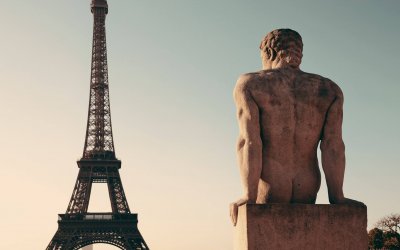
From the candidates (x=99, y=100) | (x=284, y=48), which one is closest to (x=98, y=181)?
(x=99, y=100)

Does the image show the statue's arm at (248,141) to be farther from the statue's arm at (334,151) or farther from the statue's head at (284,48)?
the statue's arm at (334,151)

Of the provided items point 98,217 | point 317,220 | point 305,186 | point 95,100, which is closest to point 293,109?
point 305,186

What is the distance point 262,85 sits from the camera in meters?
6.41

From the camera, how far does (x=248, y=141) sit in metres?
6.28

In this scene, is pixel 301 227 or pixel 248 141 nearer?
pixel 301 227

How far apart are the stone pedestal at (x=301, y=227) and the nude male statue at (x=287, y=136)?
0.30 meters

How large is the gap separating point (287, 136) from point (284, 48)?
1.23 meters

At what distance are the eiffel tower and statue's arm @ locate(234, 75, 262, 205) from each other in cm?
5506

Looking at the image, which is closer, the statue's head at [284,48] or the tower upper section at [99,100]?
the statue's head at [284,48]

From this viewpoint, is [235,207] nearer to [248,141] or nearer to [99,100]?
[248,141]

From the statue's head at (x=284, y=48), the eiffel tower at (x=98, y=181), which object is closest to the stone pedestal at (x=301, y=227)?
the statue's head at (x=284, y=48)

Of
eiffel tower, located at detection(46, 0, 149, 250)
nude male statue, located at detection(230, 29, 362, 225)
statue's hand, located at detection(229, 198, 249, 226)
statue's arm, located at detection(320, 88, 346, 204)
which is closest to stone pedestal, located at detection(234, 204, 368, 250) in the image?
statue's hand, located at detection(229, 198, 249, 226)

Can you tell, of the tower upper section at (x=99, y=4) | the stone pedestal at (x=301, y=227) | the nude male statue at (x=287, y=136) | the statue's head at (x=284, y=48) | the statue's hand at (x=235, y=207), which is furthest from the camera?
the tower upper section at (x=99, y=4)

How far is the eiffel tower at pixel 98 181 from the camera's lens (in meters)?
60.5
